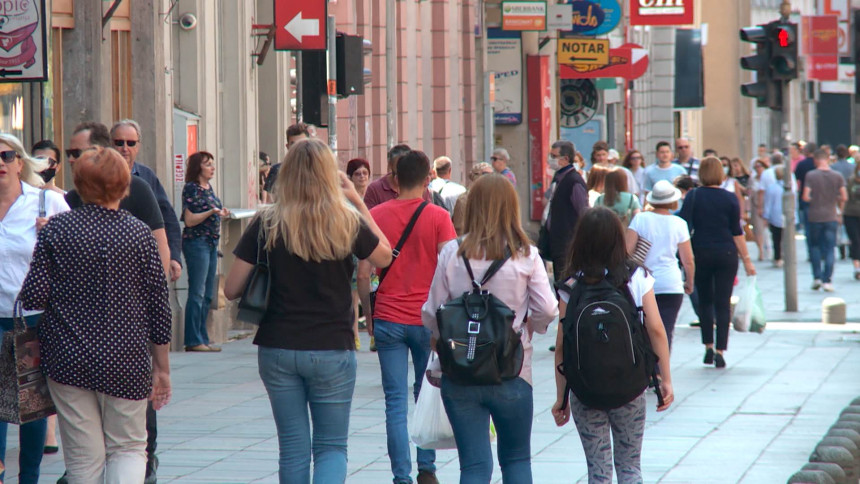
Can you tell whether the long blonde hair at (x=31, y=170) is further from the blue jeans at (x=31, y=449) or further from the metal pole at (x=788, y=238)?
the metal pole at (x=788, y=238)

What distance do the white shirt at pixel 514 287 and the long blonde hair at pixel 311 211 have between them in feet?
1.83

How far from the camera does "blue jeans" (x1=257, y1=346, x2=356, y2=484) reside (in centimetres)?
611

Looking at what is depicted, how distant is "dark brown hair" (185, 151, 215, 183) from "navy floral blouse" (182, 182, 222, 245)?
2.9 inches

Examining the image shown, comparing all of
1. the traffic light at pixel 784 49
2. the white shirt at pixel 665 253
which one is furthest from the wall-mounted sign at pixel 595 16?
the white shirt at pixel 665 253

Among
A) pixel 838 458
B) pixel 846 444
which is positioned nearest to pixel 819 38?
pixel 846 444

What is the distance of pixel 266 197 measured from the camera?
1822cm

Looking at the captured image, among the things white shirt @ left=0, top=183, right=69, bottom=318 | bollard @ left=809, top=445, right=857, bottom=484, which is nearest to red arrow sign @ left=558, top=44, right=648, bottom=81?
bollard @ left=809, top=445, right=857, bottom=484

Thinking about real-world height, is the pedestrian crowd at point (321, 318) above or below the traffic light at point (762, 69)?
below

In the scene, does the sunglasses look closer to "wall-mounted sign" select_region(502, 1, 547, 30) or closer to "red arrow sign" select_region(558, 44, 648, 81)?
"wall-mounted sign" select_region(502, 1, 547, 30)

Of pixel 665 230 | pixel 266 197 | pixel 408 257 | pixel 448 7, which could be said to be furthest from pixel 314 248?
pixel 448 7

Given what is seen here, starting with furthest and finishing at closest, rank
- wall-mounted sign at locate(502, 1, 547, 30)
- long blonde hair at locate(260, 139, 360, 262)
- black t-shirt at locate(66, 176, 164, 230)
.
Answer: wall-mounted sign at locate(502, 1, 547, 30), black t-shirt at locate(66, 176, 164, 230), long blonde hair at locate(260, 139, 360, 262)

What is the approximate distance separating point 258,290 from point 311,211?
1.27ft

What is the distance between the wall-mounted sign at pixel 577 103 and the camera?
30922mm

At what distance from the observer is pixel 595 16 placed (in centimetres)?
2820
